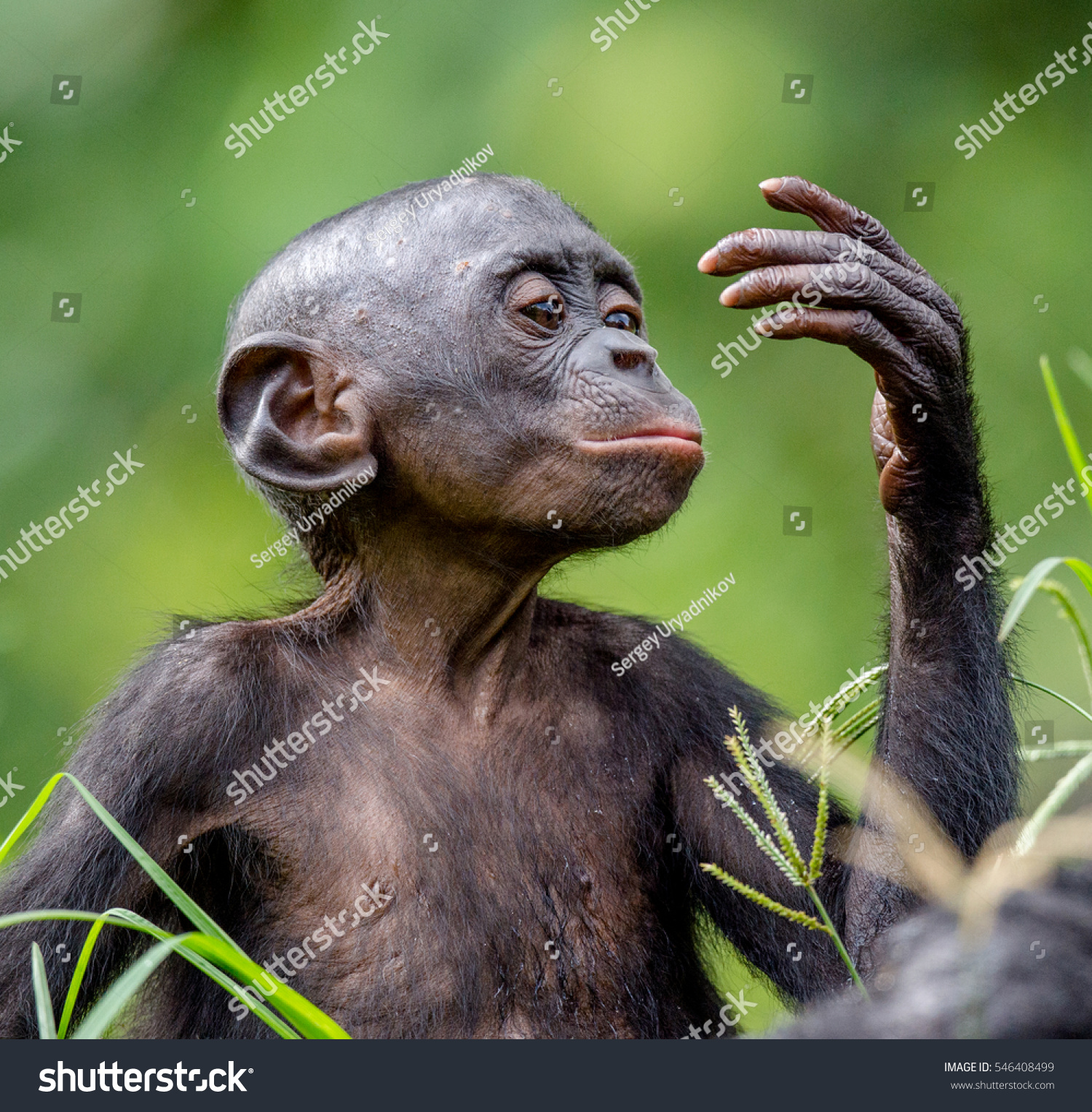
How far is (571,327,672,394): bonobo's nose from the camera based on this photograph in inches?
171

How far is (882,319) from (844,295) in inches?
7.8

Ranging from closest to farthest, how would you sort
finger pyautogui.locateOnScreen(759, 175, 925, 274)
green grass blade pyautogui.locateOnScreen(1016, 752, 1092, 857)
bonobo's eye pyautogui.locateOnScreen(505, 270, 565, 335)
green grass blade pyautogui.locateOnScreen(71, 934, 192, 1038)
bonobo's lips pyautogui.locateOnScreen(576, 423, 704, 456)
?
green grass blade pyautogui.locateOnScreen(71, 934, 192, 1038) < green grass blade pyautogui.locateOnScreen(1016, 752, 1092, 857) < finger pyautogui.locateOnScreen(759, 175, 925, 274) < bonobo's lips pyautogui.locateOnScreen(576, 423, 704, 456) < bonobo's eye pyautogui.locateOnScreen(505, 270, 565, 335)

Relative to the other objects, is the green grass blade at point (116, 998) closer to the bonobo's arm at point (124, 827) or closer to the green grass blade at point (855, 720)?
the bonobo's arm at point (124, 827)

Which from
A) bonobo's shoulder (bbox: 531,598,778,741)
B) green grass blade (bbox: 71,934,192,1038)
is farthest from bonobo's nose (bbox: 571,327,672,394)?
green grass blade (bbox: 71,934,192,1038)

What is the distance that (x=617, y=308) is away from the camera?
15.6ft

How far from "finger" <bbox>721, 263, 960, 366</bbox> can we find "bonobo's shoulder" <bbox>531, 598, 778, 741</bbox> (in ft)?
4.63

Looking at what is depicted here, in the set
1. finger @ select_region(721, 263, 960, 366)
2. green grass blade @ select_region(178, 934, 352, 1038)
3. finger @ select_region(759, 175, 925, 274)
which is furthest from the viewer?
finger @ select_region(759, 175, 925, 274)

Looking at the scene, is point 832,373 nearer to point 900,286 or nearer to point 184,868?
point 900,286

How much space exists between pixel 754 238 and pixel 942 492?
39.4 inches

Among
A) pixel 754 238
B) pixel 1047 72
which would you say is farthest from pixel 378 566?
pixel 1047 72

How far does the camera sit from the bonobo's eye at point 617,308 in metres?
4.73

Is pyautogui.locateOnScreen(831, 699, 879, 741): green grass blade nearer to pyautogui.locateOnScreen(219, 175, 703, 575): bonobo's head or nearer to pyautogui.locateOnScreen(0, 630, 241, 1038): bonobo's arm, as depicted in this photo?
pyautogui.locateOnScreen(219, 175, 703, 575): bonobo's head

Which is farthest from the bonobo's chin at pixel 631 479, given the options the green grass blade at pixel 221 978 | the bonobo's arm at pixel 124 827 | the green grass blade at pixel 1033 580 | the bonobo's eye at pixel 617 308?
the green grass blade at pixel 221 978

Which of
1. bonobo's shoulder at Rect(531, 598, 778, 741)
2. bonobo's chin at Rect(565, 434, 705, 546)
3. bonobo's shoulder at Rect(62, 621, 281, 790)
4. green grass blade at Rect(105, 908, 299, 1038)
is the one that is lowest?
bonobo's shoulder at Rect(531, 598, 778, 741)
